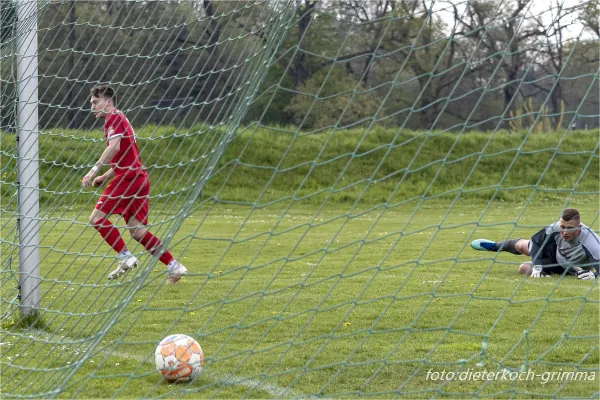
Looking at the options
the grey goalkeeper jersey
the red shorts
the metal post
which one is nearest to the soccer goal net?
the metal post

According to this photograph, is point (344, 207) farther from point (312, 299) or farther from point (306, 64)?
point (312, 299)

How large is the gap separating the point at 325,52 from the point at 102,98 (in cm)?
309

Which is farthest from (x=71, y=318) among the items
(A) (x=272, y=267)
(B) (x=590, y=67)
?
(B) (x=590, y=67)

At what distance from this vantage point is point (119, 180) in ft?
20.3

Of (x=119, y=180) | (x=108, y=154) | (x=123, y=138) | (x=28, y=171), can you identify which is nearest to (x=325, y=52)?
(x=123, y=138)

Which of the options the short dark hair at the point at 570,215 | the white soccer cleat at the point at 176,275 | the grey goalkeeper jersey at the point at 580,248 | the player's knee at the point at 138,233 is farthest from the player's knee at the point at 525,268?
the player's knee at the point at 138,233

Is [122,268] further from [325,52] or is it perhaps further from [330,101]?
[330,101]

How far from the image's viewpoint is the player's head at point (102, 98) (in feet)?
19.0

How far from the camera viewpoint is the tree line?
4.53 meters

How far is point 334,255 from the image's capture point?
8.56 m

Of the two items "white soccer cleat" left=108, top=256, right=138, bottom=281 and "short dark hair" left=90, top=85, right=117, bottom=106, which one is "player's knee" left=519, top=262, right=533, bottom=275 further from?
"short dark hair" left=90, top=85, right=117, bottom=106

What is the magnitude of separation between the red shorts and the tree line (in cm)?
61

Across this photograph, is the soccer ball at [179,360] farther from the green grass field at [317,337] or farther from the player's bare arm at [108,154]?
the player's bare arm at [108,154]

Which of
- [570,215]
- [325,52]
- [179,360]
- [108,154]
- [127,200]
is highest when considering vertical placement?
[325,52]
